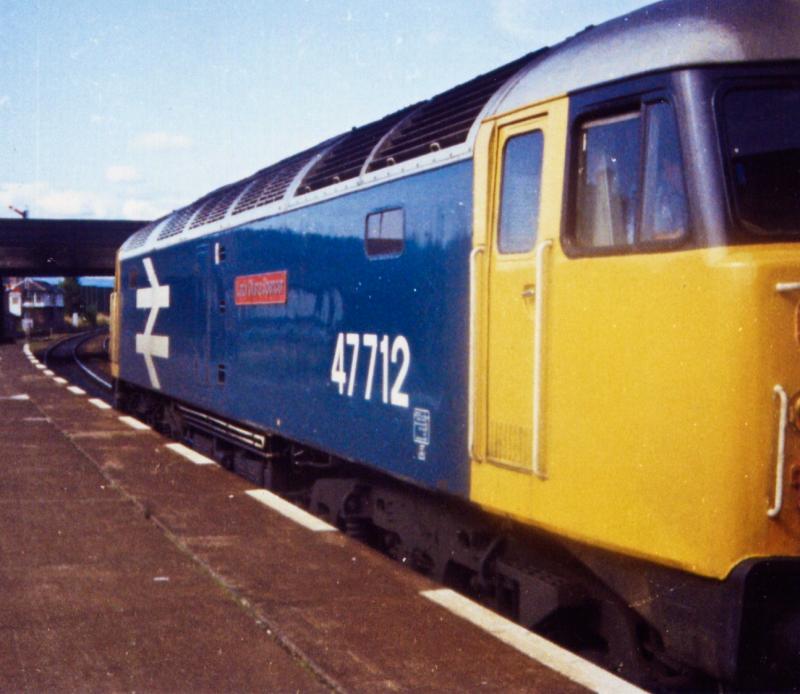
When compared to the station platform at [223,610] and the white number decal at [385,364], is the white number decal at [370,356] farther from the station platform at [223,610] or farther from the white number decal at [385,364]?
the station platform at [223,610]

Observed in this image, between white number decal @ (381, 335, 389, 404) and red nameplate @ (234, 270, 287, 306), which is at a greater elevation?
red nameplate @ (234, 270, 287, 306)

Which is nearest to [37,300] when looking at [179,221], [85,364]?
[85,364]

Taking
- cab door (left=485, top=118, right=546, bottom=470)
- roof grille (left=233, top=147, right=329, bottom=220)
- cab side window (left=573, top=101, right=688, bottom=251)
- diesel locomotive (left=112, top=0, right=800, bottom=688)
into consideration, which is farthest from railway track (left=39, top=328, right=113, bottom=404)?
cab side window (left=573, top=101, right=688, bottom=251)

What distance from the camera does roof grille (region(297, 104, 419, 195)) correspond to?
659 cm

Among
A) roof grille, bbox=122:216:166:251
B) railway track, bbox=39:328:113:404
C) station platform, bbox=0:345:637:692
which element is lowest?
railway track, bbox=39:328:113:404

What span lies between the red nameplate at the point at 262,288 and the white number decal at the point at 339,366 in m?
1.15

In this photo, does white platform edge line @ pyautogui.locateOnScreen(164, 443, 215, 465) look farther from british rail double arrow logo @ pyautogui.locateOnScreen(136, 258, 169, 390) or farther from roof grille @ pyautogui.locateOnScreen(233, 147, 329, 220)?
roof grille @ pyautogui.locateOnScreen(233, 147, 329, 220)

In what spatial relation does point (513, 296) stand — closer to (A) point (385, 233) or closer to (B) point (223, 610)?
(A) point (385, 233)

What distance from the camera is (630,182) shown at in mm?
4008

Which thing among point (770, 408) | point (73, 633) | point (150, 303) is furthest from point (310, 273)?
point (150, 303)

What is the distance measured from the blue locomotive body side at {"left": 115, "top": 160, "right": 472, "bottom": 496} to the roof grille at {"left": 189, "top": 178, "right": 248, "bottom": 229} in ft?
0.93

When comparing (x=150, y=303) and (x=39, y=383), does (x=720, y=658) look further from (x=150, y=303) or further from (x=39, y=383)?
(x=39, y=383)

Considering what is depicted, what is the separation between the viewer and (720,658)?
3.59 meters

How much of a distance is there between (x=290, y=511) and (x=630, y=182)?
416cm
